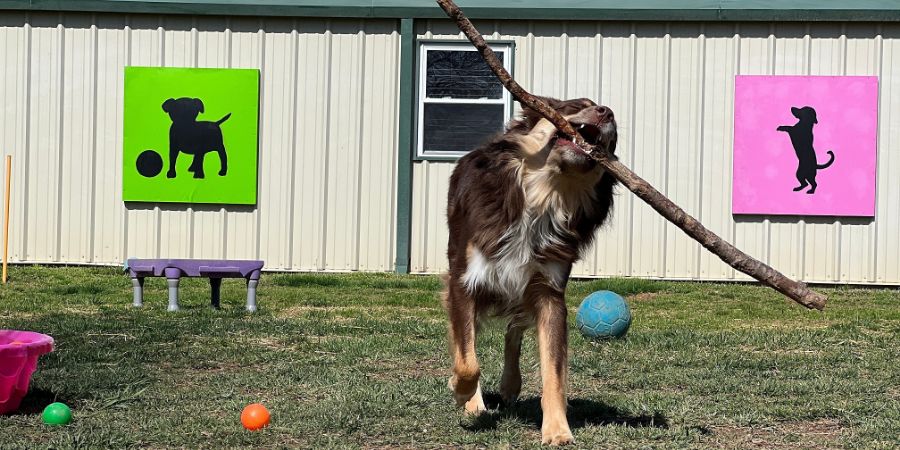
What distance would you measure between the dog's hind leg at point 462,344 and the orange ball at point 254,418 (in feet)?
3.02

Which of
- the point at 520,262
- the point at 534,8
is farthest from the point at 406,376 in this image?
the point at 534,8

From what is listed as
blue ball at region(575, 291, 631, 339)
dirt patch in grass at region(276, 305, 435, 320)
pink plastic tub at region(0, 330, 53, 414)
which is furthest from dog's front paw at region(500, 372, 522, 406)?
dirt patch in grass at region(276, 305, 435, 320)

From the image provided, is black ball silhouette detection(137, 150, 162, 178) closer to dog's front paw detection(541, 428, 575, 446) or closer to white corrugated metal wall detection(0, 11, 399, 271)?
white corrugated metal wall detection(0, 11, 399, 271)


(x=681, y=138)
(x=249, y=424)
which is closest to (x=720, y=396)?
(x=249, y=424)

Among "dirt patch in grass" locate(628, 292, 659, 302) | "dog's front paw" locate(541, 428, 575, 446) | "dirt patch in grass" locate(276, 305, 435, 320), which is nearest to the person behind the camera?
"dog's front paw" locate(541, 428, 575, 446)

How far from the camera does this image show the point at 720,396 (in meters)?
6.42

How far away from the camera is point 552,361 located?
17.9 feet

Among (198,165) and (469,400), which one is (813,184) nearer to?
(198,165)

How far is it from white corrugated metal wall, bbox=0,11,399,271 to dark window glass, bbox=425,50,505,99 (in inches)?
17.5

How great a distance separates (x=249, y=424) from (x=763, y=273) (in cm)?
245

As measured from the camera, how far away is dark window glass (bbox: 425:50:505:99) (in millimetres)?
13797

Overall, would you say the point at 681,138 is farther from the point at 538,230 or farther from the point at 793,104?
the point at 538,230

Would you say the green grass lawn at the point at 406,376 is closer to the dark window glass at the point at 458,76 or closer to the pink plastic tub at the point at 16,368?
the pink plastic tub at the point at 16,368

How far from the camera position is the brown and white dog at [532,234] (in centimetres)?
532
